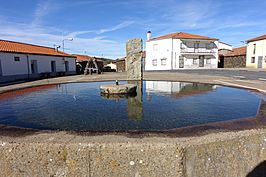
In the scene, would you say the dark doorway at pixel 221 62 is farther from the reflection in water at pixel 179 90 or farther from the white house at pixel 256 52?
the reflection in water at pixel 179 90

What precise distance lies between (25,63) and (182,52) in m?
28.5

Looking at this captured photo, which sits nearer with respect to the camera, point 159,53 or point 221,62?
point 159,53

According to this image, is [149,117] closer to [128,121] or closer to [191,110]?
[128,121]

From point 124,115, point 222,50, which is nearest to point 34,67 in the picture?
point 124,115

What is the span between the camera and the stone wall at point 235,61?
38.1 m

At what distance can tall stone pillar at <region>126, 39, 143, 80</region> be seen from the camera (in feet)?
40.4

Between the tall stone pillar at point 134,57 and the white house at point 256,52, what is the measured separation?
98.8 feet

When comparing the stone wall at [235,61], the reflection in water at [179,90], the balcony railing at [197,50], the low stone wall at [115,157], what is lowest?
the low stone wall at [115,157]

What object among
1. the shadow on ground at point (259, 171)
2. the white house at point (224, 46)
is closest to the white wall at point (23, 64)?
the shadow on ground at point (259, 171)

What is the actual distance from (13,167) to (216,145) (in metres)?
2.68

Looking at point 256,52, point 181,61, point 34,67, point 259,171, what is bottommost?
point 259,171

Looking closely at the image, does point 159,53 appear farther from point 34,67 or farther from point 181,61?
point 34,67

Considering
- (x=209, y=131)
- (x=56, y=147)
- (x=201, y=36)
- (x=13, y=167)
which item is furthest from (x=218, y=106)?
(x=201, y=36)

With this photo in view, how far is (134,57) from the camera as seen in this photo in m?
12.3
